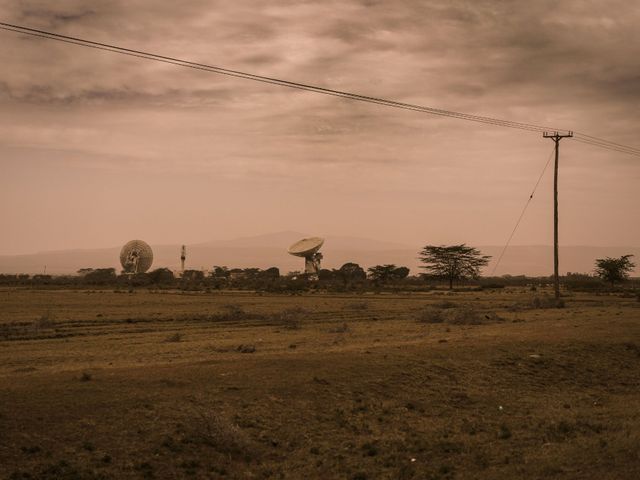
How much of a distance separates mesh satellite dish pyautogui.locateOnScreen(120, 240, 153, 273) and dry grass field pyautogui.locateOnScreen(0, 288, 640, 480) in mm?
105706

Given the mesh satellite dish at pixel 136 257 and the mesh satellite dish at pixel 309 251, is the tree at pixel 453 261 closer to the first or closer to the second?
the mesh satellite dish at pixel 309 251

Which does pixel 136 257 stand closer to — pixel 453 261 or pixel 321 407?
pixel 453 261

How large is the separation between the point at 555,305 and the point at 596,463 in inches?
1696

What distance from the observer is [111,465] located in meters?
13.6

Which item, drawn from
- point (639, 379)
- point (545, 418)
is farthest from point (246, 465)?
point (639, 379)

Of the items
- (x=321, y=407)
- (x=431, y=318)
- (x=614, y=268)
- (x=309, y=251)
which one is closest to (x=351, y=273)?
(x=309, y=251)

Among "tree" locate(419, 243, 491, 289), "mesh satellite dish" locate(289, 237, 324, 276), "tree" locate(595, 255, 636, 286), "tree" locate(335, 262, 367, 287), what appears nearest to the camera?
"tree" locate(595, 255, 636, 286)

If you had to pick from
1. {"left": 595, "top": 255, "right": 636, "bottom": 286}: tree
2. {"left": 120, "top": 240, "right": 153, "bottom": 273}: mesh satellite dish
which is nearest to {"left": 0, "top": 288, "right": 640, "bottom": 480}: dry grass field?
{"left": 595, "top": 255, "right": 636, "bottom": 286}: tree

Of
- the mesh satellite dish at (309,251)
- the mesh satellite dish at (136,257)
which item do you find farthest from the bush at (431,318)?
the mesh satellite dish at (136,257)

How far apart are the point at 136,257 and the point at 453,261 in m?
62.3

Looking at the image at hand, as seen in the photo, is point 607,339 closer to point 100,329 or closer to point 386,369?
point 386,369

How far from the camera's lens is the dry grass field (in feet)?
47.1

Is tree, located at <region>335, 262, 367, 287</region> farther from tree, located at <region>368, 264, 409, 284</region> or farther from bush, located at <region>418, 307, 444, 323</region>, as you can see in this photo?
bush, located at <region>418, 307, 444, 323</region>

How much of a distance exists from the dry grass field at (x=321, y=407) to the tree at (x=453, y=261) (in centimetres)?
8687
